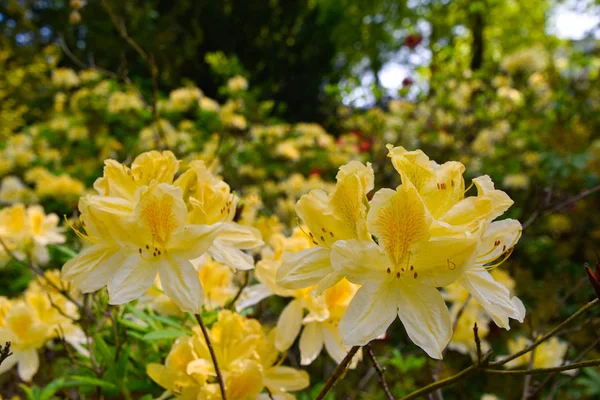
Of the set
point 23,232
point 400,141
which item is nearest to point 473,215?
point 23,232

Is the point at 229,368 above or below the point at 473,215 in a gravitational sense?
below

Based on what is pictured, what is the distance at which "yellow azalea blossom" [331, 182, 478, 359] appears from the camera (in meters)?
0.62

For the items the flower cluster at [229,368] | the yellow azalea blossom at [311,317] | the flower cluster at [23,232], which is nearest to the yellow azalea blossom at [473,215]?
the yellow azalea blossom at [311,317]

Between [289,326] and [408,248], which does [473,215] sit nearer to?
[408,248]

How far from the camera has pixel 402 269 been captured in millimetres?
672

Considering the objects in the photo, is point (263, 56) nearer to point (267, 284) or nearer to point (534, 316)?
point (534, 316)

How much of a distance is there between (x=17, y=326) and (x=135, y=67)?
8.06 m

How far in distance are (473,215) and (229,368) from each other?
0.48m

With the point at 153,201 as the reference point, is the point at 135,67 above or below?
below

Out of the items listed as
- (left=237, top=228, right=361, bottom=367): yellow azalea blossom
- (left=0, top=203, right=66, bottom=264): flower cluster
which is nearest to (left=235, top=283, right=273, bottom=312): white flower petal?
(left=237, top=228, right=361, bottom=367): yellow azalea blossom

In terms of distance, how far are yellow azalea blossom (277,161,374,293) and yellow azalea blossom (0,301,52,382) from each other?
65 cm

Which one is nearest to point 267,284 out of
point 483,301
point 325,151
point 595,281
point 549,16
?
point 483,301

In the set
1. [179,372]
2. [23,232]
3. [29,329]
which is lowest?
[23,232]

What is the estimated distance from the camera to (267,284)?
3.24 ft
